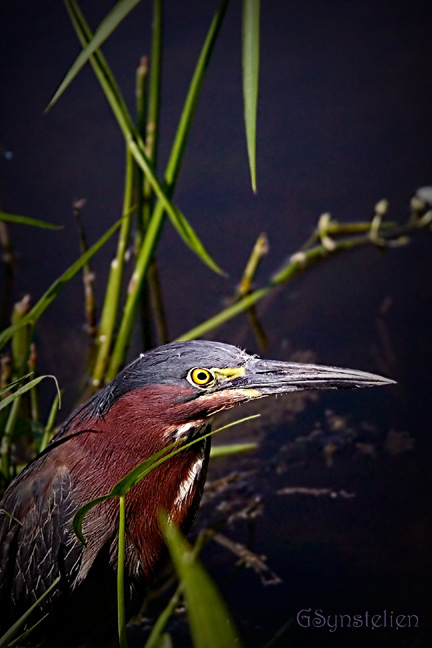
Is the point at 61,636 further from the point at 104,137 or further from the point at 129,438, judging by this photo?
the point at 104,137

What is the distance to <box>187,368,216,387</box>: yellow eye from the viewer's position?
5.28 feet

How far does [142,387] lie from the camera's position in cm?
166

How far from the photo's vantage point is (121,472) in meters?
1.71

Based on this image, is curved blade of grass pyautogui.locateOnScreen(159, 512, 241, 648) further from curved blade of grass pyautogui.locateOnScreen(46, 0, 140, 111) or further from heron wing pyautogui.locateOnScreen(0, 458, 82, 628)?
curved blade of grass pyautogui.locateOnScreen(46, 0, 140, 111)

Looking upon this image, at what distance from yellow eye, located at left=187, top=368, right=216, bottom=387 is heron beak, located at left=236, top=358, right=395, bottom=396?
69 millimetres

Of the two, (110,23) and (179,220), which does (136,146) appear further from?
(110,23)

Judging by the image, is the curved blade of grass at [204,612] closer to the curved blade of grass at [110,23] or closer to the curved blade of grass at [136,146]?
the curved blade of grass at [110,23]

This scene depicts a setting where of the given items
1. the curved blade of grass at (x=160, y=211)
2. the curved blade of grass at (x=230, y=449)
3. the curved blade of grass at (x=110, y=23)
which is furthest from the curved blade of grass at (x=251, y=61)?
the curved blade of grass at (x=230, y=449)

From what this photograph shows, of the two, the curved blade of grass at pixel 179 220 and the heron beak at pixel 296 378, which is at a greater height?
the curved blade of grass at pixel 179 220

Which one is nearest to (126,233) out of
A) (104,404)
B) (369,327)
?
(104,404)

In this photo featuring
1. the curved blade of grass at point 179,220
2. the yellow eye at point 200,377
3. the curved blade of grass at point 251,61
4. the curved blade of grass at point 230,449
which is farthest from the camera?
the curved blade of grass at point 230,449

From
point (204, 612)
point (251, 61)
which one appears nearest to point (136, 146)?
point (251, 61)

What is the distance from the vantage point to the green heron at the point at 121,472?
1.63 meters

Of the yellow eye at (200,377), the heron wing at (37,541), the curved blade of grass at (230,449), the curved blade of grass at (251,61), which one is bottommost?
the heron wing at (37,541)
